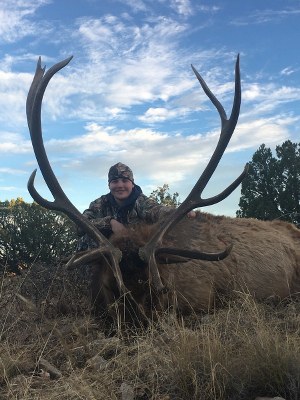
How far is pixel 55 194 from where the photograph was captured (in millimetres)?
5020

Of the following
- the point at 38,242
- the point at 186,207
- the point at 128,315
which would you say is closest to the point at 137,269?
the point at 128,315

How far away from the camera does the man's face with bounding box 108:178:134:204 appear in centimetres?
659

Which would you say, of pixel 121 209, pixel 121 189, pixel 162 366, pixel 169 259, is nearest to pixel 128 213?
pixel 121 209

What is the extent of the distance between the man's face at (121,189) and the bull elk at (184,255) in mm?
1090

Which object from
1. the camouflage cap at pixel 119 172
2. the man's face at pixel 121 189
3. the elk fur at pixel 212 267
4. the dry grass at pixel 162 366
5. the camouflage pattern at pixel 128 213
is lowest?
the dry grass at pixel 162 366

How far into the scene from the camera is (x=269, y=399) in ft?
8.27

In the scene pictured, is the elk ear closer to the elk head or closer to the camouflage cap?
the elk head

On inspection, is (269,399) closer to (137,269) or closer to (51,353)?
(51,353)

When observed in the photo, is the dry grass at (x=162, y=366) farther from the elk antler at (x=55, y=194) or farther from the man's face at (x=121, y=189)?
the man's face at (x=121, y=189)

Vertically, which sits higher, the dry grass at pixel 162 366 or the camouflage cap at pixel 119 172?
the camouflage cap at pixel 119 172

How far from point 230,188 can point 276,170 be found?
1353 centimetres

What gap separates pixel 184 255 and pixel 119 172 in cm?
226

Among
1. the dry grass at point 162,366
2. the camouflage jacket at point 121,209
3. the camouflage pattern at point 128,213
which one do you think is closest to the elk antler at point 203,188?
the dry grass at point 162,366

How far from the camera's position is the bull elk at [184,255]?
448 centimetres
